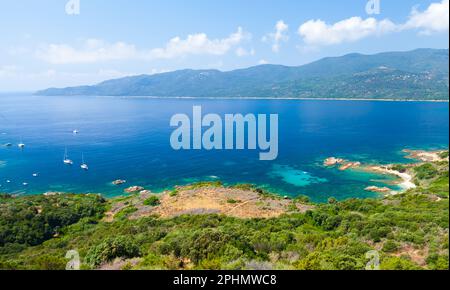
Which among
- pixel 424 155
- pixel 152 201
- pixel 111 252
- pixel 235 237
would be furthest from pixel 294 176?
pixel 111 252

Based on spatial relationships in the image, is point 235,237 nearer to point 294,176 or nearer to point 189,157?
point 294,176

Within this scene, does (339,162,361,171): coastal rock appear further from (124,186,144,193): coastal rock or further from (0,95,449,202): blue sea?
(124,186,144,193): coastal rock

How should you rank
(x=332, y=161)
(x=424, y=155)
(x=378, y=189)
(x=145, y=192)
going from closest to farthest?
(x=378, y=189) < (x=145, y=192) < (x=332, y=161) < (x=424, y=155)

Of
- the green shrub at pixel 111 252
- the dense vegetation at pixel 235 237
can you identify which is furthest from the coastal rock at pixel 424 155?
the green shrub at pixel 111 252

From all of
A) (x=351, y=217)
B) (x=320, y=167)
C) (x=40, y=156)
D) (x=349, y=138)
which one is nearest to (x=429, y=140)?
(x=349, y=138)

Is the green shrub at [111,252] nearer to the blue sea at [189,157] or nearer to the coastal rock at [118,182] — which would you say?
the blue sea at [189,157]

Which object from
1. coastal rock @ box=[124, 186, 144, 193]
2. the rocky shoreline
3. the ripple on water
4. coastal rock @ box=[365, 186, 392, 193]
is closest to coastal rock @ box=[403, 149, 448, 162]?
the rocky shoreline
